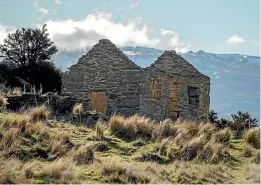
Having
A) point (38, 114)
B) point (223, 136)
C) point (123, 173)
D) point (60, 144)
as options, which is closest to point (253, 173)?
point (123, 173)

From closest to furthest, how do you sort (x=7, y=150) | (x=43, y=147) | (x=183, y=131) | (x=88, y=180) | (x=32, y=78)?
(x=88, y=180)
(x=7, y=150)
(x=43, y=147)
(x=183, y=131)
(x=32, y=78)

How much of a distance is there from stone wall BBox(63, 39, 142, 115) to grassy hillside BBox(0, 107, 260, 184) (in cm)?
874

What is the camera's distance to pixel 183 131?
1409 cm

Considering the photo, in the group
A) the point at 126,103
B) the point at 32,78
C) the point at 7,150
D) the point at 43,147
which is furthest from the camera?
the point at 32,78

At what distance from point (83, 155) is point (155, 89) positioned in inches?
548

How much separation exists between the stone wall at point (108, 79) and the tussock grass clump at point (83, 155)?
12.4 metres

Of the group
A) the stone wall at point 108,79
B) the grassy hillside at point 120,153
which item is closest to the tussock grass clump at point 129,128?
the grassy hillside at point 120,153

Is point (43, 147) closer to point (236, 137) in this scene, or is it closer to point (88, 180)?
point (88, 180)

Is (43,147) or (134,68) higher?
(134,68)

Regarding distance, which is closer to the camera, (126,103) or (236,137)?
(236,137)

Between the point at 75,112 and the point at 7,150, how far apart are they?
6967 millimetres

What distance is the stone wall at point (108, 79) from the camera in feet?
77.3

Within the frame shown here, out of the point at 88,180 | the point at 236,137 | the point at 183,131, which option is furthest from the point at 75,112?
the point at 88,180

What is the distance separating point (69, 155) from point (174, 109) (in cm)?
1535
